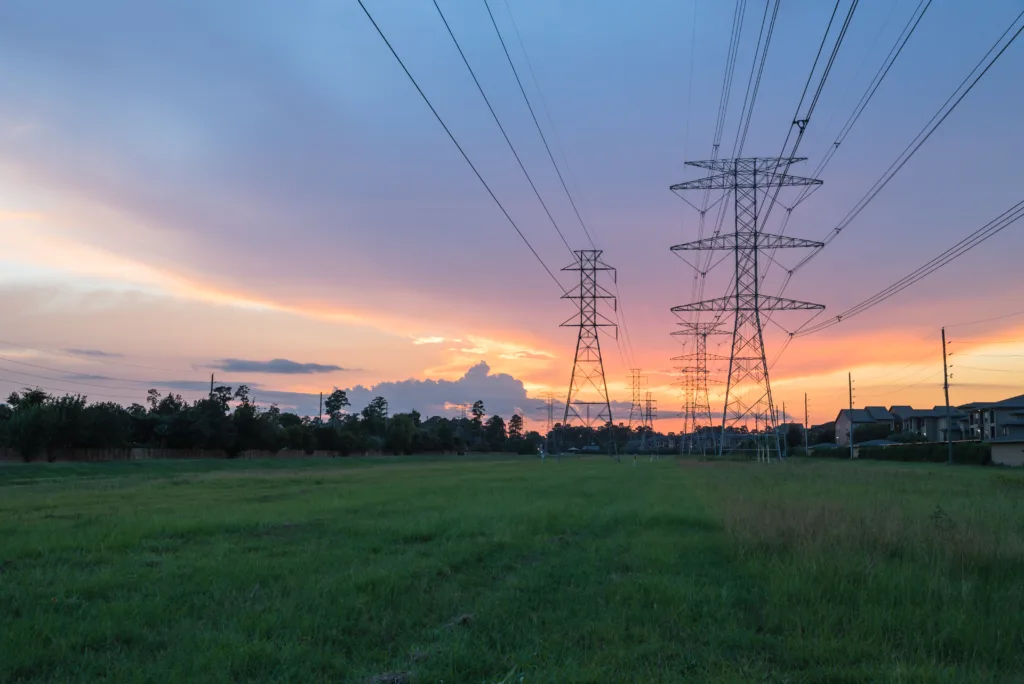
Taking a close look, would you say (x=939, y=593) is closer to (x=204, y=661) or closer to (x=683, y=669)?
(x=683, y=669)

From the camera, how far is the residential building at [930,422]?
126m

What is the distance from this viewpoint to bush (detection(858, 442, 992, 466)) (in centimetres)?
6707

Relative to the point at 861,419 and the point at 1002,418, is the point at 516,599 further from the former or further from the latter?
the point at 861,419

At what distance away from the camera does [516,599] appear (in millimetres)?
10141

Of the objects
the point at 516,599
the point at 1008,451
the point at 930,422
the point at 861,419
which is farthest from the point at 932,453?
the point at 861,419

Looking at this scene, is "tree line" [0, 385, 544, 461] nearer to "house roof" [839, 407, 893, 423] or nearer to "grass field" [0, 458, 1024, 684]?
"grass field" [0, 458, 1024, 684]

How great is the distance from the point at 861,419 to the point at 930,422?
72.8ft

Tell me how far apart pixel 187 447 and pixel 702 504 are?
74.4m

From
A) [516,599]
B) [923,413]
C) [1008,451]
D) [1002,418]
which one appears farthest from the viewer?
[923,413]

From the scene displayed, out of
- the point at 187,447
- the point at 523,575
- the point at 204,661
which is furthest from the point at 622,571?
the point at 187,447

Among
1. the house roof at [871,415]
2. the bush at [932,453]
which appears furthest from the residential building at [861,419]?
the bush at [932,453]

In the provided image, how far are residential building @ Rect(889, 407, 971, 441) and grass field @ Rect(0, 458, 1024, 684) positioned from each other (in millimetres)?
125736

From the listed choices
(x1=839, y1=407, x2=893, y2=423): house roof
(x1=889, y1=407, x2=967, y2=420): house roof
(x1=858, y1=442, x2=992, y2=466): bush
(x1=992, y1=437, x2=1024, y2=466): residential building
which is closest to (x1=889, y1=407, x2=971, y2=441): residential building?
(x1=889, y1=407, x2=967, y2=420): house roof

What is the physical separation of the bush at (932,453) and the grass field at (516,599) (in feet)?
189
